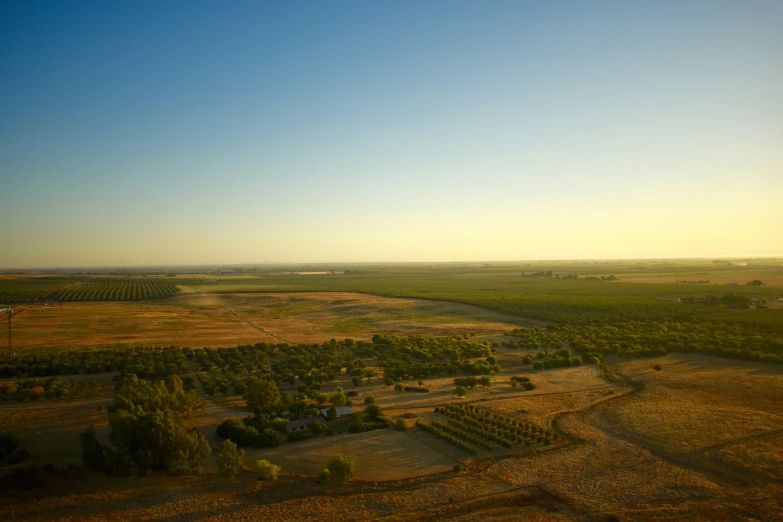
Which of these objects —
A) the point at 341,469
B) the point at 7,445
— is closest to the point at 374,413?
the point at 341,469

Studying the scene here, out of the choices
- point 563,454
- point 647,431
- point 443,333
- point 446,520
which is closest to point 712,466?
point 647,431

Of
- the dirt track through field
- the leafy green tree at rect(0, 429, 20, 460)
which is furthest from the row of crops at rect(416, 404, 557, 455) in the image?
the dirt track through field

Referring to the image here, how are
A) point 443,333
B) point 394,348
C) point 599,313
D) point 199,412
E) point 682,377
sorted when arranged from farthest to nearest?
point 599,313 → point 443,333 → point 394,348 → point 682,377 → point 199,412

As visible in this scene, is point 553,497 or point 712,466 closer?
point 553,497

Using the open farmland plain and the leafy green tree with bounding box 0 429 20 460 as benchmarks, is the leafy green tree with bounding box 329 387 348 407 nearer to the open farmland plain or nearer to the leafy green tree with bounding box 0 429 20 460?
the open farmland plain

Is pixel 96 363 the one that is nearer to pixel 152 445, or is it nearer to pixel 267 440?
pixel 152 445

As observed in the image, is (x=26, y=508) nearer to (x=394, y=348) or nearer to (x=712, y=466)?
(x=712, y=466)

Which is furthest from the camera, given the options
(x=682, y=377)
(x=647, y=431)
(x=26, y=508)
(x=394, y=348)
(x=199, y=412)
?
(x=394, y=348)
